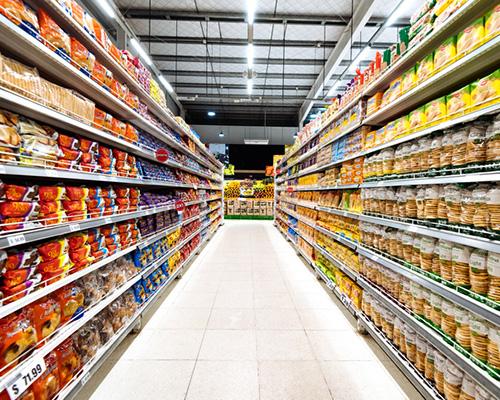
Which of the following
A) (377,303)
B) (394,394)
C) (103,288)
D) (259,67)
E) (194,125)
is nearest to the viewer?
(394,394)

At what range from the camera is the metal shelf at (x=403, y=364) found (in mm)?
1525

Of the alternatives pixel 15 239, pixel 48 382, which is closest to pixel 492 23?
pixel 15 239

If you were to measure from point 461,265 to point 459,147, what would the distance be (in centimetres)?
64

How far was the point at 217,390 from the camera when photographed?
1.74 m

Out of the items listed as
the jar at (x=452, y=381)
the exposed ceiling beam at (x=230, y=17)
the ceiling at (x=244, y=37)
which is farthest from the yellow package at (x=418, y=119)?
the exposed ceiling beam at (x=230, y=17)

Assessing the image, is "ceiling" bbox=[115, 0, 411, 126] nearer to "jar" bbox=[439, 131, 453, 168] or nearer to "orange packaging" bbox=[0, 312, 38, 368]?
"jar" bbox=[439, 131, 453, 168]

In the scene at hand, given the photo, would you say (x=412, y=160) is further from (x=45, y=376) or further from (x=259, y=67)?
(x=259, y=67)

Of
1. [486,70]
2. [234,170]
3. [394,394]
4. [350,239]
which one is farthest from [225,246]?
[234,170]

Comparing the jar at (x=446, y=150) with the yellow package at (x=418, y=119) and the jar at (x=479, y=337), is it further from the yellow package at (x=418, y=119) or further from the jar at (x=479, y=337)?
the jar at (x=479, y=337)

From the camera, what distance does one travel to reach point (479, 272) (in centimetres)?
128

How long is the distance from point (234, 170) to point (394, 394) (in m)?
15.1

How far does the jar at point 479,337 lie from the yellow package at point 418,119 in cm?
118

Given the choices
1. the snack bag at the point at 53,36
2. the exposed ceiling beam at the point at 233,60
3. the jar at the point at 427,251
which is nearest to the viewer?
the snack bag at the point at 53,36

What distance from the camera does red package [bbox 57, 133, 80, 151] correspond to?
61.6 inches
